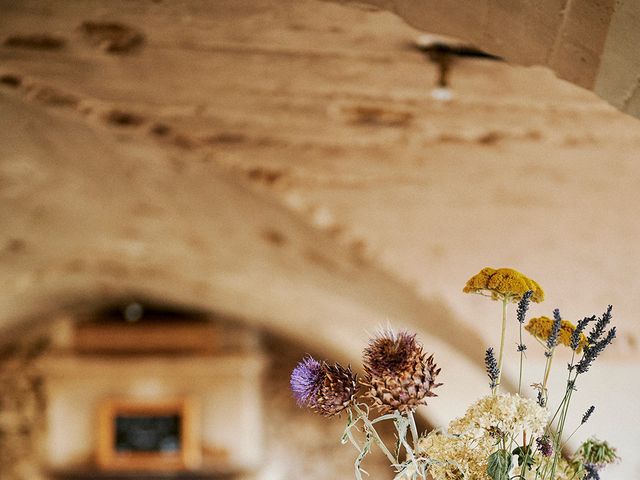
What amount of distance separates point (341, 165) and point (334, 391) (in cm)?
193

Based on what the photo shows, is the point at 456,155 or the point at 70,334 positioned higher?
the point at 70,334

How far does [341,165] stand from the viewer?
2783mm

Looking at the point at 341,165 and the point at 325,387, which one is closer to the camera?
the point at 325,387

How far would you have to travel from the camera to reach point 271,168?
2.78 meters

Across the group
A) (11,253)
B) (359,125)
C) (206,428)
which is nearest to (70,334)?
(206,428)

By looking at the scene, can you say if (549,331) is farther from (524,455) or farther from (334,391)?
(334,391)

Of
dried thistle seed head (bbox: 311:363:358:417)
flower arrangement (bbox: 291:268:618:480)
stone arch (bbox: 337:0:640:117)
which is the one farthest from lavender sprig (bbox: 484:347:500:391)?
stone arch (bbox: 337:0:640:117)

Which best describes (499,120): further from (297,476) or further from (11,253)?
(297,476)

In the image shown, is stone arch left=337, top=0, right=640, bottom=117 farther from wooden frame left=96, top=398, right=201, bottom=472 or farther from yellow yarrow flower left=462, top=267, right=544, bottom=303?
wooden frame left=96, top=398, right=201, bottom=472

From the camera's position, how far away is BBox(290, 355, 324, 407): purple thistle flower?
914 millimetres

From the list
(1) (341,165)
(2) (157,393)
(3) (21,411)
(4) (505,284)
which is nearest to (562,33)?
(4) (505,284)

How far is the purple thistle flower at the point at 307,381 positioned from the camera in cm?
91

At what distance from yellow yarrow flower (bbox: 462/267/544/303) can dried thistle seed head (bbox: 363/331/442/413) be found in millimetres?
108

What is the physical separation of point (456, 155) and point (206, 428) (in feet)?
10.5
